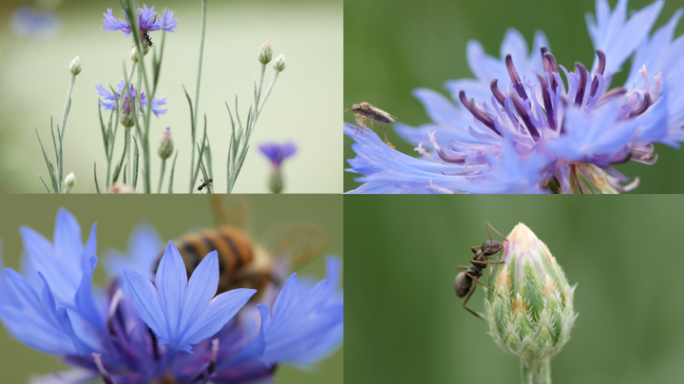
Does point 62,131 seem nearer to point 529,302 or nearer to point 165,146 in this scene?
point 165,146

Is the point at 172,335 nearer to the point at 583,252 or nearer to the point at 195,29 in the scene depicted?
the point at 195,29

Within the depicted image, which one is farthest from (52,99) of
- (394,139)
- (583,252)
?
(583,252)

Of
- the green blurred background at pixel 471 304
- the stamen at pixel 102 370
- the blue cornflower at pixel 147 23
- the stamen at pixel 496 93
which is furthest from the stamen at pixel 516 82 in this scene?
the stamen at pixel 102 370

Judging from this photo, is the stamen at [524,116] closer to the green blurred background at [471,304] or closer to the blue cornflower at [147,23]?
the green blurred background at [471,304]

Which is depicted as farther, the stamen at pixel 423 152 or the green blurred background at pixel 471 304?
the green blurred background at pixel 471 304

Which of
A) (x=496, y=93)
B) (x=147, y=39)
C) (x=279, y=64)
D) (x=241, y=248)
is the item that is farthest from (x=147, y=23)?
(x=496, y=93)

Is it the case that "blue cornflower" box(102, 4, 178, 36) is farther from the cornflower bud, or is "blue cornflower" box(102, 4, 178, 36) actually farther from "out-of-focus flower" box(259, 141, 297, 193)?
the cornflower bud
